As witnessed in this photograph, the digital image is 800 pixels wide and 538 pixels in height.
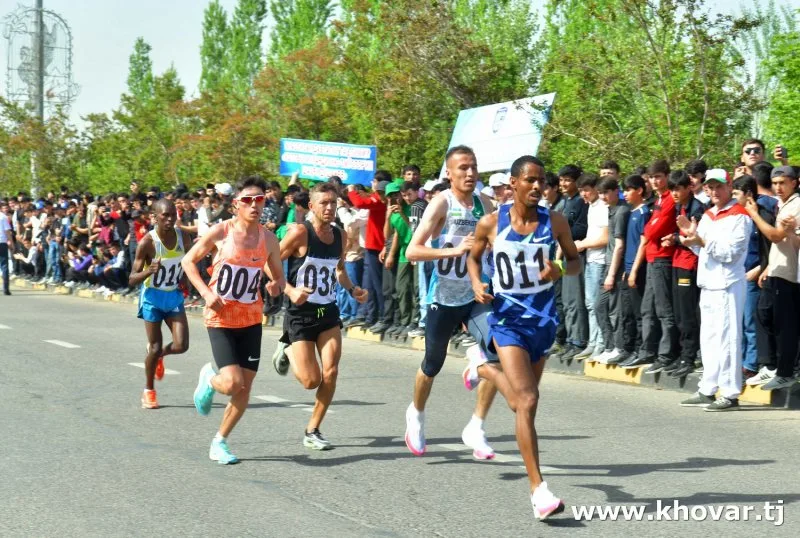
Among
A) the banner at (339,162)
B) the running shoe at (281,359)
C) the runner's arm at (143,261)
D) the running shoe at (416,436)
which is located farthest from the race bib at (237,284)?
the banner at (339,162)

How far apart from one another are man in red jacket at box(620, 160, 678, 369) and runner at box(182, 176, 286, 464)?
16.0 ft

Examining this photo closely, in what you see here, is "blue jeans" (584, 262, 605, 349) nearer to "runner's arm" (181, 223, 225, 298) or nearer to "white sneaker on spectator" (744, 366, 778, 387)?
"white sneaker on spectator" (744, 366, 778, 387)

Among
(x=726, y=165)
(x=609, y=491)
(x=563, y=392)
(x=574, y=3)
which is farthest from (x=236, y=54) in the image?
(x=609, y=491)

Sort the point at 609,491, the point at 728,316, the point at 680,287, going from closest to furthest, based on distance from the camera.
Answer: the point at 609,491 → the point at 728,316 → the point at 680,287

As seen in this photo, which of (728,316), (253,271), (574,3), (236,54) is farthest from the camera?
(236,54)

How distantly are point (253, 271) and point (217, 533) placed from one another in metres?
2.77

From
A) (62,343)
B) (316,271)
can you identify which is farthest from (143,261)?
(62,343)

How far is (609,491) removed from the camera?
7586 millimetres

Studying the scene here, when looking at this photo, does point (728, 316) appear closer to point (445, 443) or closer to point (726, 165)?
point (445, 443)

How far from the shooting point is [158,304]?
11695mm

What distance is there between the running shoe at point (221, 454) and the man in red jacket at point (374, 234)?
29.2 ft

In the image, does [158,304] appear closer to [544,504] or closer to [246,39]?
[544,504]

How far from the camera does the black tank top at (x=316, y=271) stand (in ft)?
30.5

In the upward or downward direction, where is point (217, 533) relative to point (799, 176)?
downward
